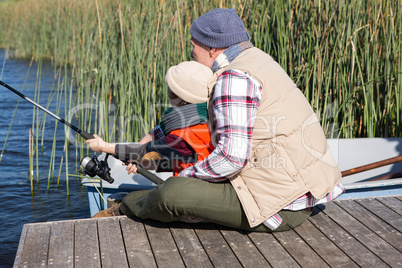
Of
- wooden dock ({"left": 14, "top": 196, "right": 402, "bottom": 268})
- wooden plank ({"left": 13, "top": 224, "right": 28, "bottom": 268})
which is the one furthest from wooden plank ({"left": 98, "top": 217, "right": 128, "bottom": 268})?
wooden plank ({"left": 13, "top": 224, "right": 28, "bottom": 268})

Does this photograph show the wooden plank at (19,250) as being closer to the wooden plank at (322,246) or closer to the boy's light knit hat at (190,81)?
the boy's light knit hat at (190,81)

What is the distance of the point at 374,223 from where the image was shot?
8.57 feet

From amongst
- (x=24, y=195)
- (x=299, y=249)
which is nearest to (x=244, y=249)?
(x=299, y=249)

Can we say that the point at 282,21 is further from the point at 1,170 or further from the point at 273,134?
the point at 1,170

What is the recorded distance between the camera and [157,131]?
8.84ft

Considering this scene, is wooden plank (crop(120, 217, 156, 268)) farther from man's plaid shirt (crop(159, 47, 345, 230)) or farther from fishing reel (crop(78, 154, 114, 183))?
man's plaid shirt (crop(159, 47, 345, 230))

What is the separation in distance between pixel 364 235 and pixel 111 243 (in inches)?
46.4

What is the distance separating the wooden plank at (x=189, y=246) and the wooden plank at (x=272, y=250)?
25cm

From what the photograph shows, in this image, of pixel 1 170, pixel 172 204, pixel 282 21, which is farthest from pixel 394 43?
pixel 1 170

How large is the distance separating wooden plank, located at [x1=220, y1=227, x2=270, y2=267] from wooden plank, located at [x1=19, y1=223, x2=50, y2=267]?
81 cm

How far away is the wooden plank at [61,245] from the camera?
2.18m

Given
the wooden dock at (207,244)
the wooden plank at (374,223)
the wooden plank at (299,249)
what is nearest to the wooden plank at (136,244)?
the wooden dock at (207,244)

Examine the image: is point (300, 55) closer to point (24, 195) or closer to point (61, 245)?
point (61, 245)

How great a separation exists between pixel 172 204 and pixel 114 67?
2.39m
